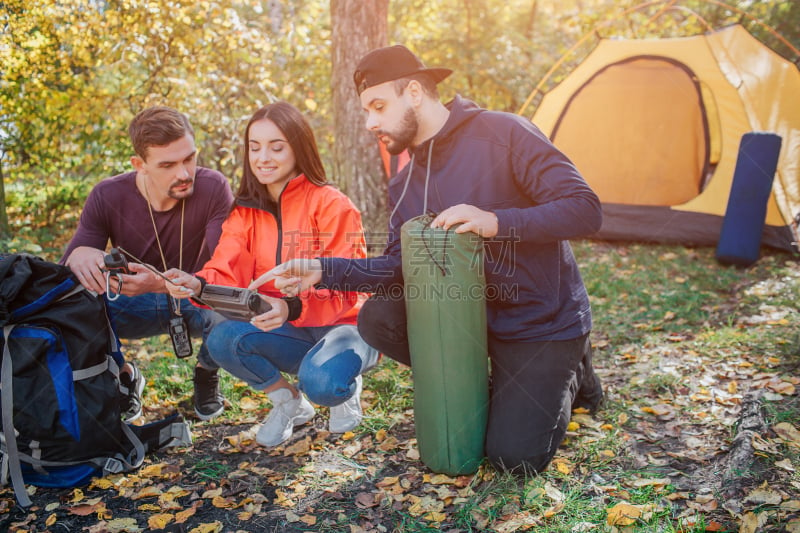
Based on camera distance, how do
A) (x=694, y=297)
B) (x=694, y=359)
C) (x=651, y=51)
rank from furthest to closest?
(x=651, y=51)
(x=694, y=297)
(x=694, y=359)

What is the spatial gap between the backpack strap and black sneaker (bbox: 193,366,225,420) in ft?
Answer: 2.70

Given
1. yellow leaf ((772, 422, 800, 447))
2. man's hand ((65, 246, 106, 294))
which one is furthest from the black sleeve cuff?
yellow leaf ((772, 422, 800, 447))

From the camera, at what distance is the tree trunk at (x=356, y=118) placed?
4.64 metres

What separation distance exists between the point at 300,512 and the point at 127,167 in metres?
6.23

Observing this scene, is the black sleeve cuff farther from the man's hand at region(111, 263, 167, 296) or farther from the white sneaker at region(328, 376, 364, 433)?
the man's hand at region(111, 263, 167, 296)

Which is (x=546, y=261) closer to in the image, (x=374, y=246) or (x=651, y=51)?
(x=374, y=246)

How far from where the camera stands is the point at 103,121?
6180 mm

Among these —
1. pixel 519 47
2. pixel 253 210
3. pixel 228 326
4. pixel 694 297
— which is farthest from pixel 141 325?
pixel 519 47

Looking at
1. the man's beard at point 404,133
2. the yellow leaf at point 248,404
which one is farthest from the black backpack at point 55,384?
the man's beard at point 404,133

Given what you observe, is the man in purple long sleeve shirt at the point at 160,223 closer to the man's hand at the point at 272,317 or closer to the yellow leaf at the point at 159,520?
the man's hand at the point at 272,317

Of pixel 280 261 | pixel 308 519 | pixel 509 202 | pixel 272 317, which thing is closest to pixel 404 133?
pixel 509 202

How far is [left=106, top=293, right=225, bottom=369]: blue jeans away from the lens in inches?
115

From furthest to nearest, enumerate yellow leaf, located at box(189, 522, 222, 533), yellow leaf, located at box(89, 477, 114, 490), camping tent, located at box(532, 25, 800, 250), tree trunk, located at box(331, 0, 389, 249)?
camping tent, located at box(532, 25, 800, 250) → tree trunk, located at box(331, 0, 389, 249) → yellow leaf, located at box(89, 477, 114, 490) → yellow leaf, located at box(189, 522, 222, 533)

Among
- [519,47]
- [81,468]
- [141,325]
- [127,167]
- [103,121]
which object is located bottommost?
[81,468]
